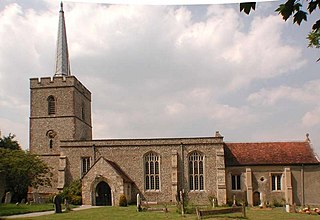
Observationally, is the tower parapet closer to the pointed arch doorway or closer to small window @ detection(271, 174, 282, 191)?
the pointed arch doorway

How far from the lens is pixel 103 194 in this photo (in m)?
26.9

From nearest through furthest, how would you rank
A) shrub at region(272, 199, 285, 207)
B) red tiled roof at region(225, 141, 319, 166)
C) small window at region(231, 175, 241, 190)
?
shrub at region(272, 199, 285, 207) < small window at region(231, 175, 241, 190) < red tiled roof at region(225, 141, 319, 166)

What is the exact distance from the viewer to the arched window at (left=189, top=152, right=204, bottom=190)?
1121 inches

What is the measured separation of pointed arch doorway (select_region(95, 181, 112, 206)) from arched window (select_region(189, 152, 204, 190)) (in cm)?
496

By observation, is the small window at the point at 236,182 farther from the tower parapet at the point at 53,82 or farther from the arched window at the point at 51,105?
the arched window at the point at 51,105

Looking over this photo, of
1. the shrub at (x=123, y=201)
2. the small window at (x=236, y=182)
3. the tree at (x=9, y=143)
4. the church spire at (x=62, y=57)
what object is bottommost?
the shrub at (x=123, y=201)

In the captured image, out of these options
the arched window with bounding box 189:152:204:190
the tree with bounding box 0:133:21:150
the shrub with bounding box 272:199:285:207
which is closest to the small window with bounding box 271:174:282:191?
the shrub with bounding box 272:199:285:207

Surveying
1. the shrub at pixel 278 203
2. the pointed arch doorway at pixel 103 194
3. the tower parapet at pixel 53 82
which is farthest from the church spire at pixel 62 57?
the shrub at pixel 278 203

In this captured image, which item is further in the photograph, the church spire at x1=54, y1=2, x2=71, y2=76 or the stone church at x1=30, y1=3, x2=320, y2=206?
the church spire at x1=54, y1=2, x2=71, y2=76

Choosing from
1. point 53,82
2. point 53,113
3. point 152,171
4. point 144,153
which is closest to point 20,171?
point 53,113

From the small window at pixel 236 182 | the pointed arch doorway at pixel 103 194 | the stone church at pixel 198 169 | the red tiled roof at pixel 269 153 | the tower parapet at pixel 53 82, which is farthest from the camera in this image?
the tower parapet at pixel 53 82

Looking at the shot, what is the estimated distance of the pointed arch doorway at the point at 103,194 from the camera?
2669cm

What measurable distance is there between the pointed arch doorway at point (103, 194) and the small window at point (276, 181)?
9.83 meters

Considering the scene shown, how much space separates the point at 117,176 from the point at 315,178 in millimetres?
11989
